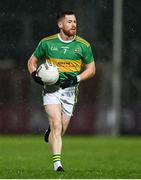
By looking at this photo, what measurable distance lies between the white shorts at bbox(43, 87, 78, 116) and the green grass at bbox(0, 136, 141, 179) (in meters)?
0.76

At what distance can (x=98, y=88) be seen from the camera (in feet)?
90.8

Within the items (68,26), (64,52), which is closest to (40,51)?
(64,52)

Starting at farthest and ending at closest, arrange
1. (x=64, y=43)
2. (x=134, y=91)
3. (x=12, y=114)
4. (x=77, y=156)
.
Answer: (x=134, y=91), (x=12, y=114), (x=77, y=156), (x=64, y=43)

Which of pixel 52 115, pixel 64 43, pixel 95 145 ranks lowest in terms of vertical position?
pixel 95 145

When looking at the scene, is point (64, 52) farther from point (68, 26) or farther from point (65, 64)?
point (68, 26)

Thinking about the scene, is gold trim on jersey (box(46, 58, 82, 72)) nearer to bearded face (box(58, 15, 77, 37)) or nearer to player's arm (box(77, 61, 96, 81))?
player's arm (box(77, 61, 96, 81))

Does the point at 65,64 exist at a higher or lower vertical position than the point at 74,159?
higher

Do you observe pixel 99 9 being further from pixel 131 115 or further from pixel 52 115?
pixel 52 115

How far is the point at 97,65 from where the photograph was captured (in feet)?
90.2

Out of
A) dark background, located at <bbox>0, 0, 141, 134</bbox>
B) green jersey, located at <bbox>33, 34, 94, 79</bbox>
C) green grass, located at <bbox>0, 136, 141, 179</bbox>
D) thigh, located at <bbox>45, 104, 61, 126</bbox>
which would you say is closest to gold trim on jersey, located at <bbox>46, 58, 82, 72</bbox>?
green jersey, located at <bbox>33, 34, 94, 79</bbox>

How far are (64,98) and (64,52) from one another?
55cm

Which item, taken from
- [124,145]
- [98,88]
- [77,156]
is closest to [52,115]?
[77,156]

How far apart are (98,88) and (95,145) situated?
5.87m

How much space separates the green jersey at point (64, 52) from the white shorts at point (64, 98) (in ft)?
0.62
